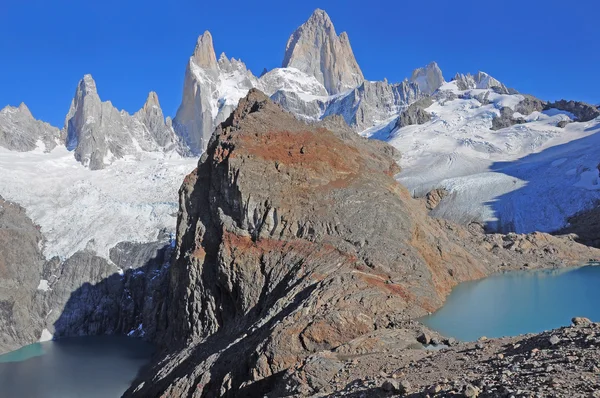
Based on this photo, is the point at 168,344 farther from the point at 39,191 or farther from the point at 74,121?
the point at 74,121

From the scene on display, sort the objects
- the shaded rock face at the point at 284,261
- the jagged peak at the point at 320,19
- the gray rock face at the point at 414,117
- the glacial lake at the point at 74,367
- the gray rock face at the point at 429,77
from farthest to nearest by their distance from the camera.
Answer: the gray rock face at the point at 429,77 < the jagged peak at the point at 320,19 < the gray rock face at the point at 414,117 < the glacial lake at the point at 74,367 < the shaded rock face at the point at 284,261

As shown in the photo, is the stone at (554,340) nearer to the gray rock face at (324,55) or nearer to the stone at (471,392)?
the stone at (471,392)

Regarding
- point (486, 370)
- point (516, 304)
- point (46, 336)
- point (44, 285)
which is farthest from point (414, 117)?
point (486, 370)

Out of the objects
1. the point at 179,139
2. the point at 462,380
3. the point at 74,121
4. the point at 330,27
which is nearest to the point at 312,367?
the point at 462,380

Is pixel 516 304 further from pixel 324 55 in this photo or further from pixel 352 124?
pixel 324 55

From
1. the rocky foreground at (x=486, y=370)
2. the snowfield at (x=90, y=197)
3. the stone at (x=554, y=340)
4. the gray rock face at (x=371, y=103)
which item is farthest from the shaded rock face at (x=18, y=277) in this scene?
the gray rock face at (x=371, y=103)
